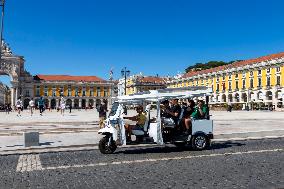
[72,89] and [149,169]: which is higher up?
[72,89]

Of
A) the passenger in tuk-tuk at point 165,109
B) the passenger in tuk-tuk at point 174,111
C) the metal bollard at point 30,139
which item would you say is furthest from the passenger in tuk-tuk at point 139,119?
the metal bollard at point 30,139

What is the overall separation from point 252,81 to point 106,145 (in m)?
86.1

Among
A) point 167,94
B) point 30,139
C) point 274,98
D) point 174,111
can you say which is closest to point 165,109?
point 174,111

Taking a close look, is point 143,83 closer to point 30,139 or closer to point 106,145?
point 30,139

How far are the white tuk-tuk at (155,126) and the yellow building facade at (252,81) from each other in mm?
71534

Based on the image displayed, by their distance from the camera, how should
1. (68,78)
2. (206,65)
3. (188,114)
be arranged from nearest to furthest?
(188,114)
(68,78)
(206,65)

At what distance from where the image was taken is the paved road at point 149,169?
730 centimetres

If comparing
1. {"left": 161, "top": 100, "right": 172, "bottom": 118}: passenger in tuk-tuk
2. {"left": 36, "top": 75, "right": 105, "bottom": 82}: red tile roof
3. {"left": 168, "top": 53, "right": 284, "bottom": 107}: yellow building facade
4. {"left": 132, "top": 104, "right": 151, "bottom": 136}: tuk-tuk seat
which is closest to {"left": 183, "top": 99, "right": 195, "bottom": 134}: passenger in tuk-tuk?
{"left": 161, "top": 100, "right": 172, "bottom": 118}: passenger in tuk-tuk

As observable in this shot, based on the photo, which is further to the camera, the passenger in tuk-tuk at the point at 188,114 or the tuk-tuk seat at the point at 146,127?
the passenger in tuk-tuk at the point at 188,114

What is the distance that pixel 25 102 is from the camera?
415 feet

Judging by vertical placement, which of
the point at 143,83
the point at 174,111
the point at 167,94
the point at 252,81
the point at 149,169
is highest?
the point at 143,83

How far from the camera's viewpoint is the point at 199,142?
12125 millimetres

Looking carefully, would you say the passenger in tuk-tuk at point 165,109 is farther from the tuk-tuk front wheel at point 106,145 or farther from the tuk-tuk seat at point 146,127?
the tuk-tuk front wheel at point 106,145

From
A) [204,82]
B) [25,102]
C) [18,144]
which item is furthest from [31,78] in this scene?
[18,144]
